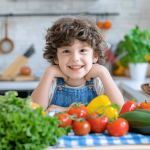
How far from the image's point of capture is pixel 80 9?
2861 mm

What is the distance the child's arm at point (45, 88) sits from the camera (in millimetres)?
1088

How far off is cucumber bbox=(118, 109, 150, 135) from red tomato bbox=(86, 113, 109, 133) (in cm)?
7

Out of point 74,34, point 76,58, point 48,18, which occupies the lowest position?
point 76,58

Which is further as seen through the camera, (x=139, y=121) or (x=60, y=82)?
(x=60, y=82)

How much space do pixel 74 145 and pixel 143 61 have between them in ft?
6.87

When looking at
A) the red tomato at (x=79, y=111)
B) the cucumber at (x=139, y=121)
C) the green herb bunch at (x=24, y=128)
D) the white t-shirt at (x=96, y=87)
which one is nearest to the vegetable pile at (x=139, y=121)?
the cucumber at (x=139, y=121)

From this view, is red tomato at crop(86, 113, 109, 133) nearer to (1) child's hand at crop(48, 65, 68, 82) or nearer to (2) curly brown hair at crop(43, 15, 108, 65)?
(2) curly brown hair at crop(43, 15, 108, 65)

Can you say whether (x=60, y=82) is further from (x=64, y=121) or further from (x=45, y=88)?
(x=64, y=121)

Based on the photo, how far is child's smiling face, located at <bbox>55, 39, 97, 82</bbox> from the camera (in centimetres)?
96

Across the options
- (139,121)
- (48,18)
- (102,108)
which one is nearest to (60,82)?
(102,108)

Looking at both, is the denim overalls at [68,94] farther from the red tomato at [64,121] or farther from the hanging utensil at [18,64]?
the hanging utensil at [18,64]

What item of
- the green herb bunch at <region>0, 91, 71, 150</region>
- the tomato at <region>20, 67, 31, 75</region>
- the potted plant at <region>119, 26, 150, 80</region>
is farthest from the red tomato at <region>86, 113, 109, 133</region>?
the tomato at <region>20, 67, 31, 75</region>

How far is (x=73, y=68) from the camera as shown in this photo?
1017 millimetres

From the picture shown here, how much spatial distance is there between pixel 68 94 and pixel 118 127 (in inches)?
24.9
